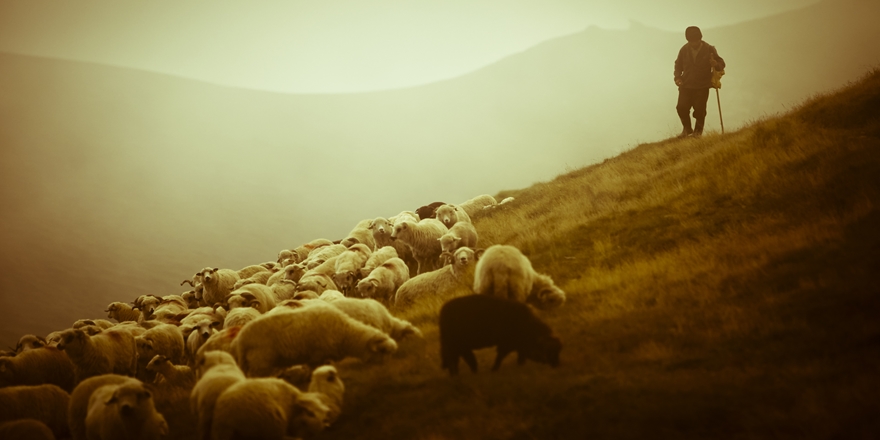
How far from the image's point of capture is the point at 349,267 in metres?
11.5

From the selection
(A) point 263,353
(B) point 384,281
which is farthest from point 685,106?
(A) point 263,353

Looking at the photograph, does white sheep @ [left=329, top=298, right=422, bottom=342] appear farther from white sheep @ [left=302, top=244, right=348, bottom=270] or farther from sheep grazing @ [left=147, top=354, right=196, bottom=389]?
white sheep @ [left=302, top=244, right=348, bottom=270]

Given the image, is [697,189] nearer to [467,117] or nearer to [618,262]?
[618,262]

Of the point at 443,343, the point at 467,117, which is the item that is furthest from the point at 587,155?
the point at 443,343

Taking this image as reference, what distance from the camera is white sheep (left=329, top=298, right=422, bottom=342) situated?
21.9 ft

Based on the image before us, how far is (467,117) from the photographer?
3919 cm

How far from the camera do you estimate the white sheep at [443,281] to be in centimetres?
892

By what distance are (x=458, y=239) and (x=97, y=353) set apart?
259 inches

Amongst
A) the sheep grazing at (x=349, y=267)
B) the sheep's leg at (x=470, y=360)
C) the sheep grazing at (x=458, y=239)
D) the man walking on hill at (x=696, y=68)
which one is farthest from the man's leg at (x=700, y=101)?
the sheep's leg at (x=470, y=360)

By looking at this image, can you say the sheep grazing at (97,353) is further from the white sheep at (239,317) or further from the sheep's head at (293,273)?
the sheep's head at (293,273)

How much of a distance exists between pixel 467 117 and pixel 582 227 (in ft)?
98.4

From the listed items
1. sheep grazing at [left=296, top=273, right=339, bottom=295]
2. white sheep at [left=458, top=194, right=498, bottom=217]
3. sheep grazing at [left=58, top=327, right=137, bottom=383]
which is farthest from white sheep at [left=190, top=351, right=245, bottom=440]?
white sheep at [left=458, top=194, right=498, bottom=217]

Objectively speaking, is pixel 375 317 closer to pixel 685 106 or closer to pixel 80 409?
pixel 80 409

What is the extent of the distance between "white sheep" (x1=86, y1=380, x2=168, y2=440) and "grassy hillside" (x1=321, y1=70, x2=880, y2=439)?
197 centimetres
